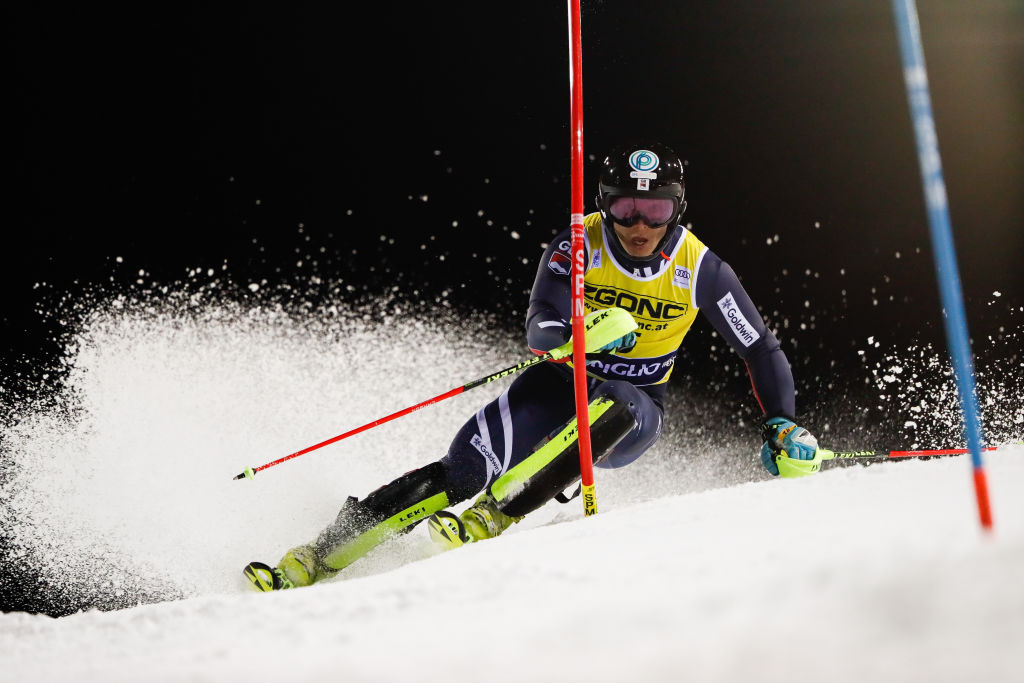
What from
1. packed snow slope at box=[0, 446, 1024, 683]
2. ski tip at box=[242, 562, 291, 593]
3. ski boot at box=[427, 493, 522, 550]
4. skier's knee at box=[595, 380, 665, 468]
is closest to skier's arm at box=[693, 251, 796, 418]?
skier's knee at box=[595, 380, 665, 468]

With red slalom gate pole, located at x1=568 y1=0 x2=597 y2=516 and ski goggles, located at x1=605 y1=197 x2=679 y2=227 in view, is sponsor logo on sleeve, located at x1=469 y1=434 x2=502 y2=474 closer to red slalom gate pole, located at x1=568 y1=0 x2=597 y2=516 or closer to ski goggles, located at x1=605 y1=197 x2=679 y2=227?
red slalom gate pole, located at x1=568 y1=0 x2=597 y2=516

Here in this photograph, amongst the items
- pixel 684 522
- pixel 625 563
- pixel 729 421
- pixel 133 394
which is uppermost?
pixel 625 563

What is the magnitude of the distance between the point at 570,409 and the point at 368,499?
2.43 feet

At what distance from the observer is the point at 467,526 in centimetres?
205

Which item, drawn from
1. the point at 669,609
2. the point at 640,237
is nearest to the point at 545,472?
the point at 640,237

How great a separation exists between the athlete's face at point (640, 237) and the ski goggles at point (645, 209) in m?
0.01

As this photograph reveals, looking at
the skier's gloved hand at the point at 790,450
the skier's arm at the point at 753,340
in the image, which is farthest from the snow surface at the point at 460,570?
the skier's arm at the point at 753,340

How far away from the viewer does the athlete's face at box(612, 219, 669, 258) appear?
2.46 m

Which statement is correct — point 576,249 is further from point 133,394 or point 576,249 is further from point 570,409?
point 133,394

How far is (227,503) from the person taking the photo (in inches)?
125

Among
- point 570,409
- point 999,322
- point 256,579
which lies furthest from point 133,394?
point 999,322

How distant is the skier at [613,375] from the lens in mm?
2271

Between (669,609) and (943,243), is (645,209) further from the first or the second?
(669,609)

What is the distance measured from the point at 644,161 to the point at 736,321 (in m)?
0.63
